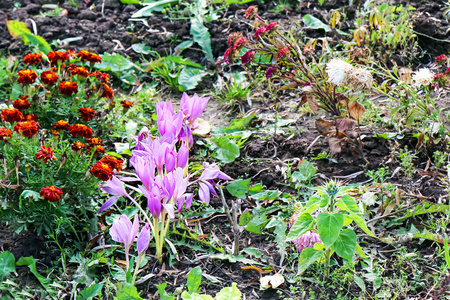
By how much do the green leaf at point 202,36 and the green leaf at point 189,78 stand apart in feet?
0.92

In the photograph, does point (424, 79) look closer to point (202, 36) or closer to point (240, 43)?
point (240, 43)

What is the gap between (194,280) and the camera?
2111mm

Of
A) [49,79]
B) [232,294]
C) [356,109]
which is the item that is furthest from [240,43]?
[232,294]

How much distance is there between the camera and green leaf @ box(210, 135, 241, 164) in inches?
115

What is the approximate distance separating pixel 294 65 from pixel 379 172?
85 centimetres

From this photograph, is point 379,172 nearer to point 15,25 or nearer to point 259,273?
point 259,273

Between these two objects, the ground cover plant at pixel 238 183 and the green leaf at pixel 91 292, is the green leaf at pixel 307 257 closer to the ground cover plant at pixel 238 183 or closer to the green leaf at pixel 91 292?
the ground cover plant at pixel 238 183

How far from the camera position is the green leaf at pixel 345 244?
6.39 feet

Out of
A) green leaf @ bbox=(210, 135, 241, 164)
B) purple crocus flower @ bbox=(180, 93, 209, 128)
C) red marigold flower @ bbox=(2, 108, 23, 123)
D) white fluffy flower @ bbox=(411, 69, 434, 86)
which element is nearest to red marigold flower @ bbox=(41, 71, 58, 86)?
red marigold flower @ bbox=(2, 108, 23, 123)

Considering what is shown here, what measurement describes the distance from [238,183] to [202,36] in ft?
6.66

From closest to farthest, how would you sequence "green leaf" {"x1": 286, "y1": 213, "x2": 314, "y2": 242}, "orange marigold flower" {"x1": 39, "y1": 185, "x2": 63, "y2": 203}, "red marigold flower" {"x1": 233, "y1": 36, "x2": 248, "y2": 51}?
1. "green leaf" {"x1": 286, "y1": 213, "x2": 314, "y2": 242}
2. "orange marigold flower" {"x1": 39, "y1": 185, "x2": 63, "y2": 203}
3. "red marigold flower" {"x1": 233, "y1": 36, "x2": 248, "y2": 51}

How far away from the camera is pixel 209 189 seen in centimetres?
233

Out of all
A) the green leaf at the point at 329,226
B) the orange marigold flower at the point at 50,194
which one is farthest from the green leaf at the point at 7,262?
the green leaf at the point at 329,226

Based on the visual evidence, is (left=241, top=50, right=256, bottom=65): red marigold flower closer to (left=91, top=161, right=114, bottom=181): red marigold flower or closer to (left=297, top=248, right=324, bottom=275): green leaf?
(left=91, top=161, right=114, bottom=181): red marigold flower
